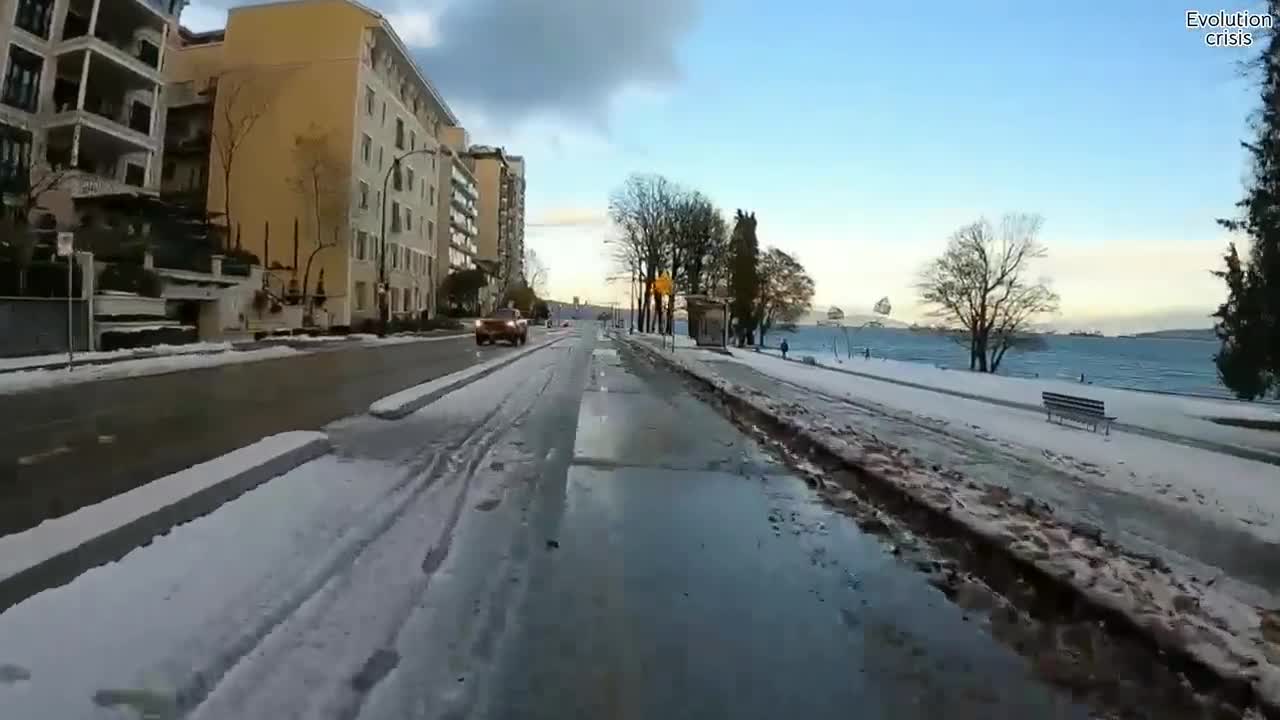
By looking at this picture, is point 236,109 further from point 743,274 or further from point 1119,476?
point 1119,476

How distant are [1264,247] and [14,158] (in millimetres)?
39664

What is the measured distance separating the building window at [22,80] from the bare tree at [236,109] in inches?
675

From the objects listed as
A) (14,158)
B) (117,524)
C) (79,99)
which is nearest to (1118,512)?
(117,524)

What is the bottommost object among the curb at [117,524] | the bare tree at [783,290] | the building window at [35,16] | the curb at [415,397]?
the curb at [117,524]

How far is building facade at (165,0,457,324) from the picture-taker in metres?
53.8

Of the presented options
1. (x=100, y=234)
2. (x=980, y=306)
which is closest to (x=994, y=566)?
(x=100, y=234)

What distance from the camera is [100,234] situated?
29.1 meters

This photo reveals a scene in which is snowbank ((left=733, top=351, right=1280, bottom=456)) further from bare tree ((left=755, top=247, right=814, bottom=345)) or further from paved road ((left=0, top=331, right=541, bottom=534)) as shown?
bare tree ((left=755, top=247, right=814, bottom=345))

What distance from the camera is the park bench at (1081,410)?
16.8 meters

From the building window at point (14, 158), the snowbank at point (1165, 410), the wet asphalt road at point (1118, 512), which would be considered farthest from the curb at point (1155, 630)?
the building window at point (14, 158)

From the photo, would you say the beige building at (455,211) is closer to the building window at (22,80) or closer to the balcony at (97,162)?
the balcony at (97,162)

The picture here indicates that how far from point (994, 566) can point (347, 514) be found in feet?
16.3

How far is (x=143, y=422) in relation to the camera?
39.3ft

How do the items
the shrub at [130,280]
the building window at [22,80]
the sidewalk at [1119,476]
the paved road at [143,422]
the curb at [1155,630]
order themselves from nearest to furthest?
the curb at [1155,630] < the sidewalk at [1119,476] < the paved road at [143,422] < the shrub at [130,280] < the building window at [22,80]
